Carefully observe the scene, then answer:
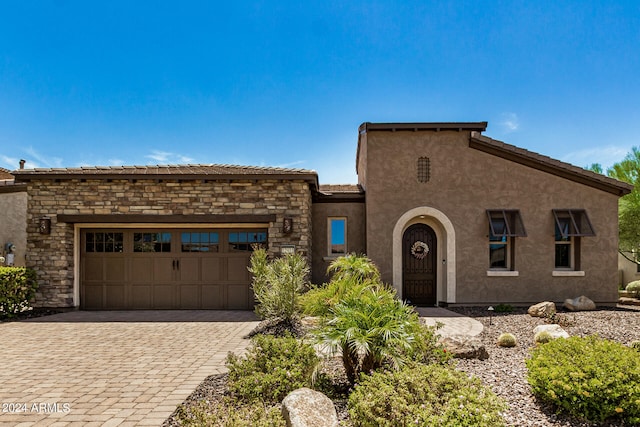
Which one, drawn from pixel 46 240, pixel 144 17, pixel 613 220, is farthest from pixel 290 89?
pixel 613 220

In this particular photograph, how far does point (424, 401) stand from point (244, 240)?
828 centimetres

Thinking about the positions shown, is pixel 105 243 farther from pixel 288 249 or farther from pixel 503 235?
pixel 503 235

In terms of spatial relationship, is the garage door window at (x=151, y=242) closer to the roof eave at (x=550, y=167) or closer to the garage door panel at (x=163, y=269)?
the garage door panel at (x=163, y=269)

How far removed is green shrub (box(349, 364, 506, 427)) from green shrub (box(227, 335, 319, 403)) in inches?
32.1

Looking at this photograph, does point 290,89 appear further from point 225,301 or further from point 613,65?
point 613,65

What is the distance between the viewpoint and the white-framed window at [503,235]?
35.9ft

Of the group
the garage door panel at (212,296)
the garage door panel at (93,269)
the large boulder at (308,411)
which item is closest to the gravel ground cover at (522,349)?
the large boulder at (308,411)

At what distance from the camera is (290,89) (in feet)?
41.0

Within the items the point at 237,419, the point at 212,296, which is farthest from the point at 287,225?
the point at 237,419

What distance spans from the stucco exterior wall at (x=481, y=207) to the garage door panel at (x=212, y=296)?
188 inches

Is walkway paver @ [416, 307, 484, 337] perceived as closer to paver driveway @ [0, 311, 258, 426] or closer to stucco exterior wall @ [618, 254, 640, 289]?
paver driveway @ [0, 311, 258, 426]

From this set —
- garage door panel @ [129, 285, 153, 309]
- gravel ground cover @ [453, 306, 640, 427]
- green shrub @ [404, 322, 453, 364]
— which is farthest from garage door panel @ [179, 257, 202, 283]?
gravel ground cover @ [453, 306, 640, 427]

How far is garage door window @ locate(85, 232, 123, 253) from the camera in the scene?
1084cm

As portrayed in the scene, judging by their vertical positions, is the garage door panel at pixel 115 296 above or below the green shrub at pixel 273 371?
below
